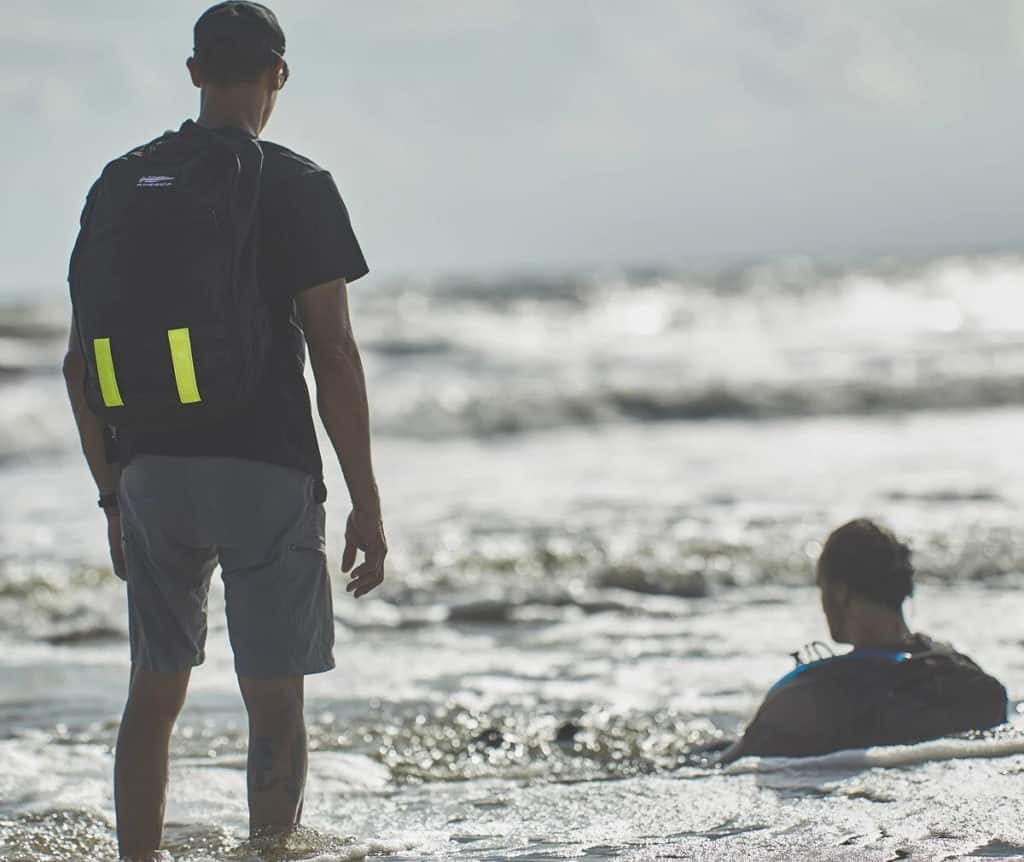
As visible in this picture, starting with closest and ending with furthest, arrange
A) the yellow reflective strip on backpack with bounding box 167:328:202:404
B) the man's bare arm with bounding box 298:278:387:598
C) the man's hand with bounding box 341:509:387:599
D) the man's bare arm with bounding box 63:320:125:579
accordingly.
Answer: the yellow reflective strip on backpack with bounding box 167:328:202:404, the man's bare arm with bounding box 298:278:387:598, the man's hand with bounding box 341:509:387:599, the man's bare arm with bounding box 63:320:125:579

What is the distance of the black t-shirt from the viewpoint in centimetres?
286

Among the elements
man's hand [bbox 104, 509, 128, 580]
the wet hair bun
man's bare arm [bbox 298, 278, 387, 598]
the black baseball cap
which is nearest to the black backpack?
man's bare arm [bbox 298, 278, 387, 598]

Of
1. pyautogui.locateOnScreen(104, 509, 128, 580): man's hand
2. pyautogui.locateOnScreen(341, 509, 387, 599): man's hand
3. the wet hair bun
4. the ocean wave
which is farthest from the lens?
the ocean wave

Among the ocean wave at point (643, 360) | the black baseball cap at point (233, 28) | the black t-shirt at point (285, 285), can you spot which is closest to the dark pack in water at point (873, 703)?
the black t-shirt at point (285, 285)

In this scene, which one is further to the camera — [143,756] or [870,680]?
[870,680]

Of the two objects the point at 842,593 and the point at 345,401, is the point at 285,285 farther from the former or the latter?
the point at 842,593

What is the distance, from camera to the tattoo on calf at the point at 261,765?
119 inches

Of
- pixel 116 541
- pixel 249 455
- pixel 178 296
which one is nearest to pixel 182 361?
pixel 178 296

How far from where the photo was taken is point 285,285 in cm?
289

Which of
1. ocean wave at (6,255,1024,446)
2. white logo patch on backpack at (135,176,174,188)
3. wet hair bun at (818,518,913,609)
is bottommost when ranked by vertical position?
wet hair bun at (818,518,913,609)

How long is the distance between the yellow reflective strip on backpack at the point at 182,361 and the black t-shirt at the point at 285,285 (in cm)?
14

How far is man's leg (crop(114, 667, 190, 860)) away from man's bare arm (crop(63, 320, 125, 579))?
27 cm

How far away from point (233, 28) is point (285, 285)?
550 mm

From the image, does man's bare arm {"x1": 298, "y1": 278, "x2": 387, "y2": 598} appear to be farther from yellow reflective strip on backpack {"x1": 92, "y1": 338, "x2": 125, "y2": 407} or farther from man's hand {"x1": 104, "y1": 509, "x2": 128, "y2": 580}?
man's hand {"x1": 104, "y1": 509, "x2": 128, "y2": 580}
